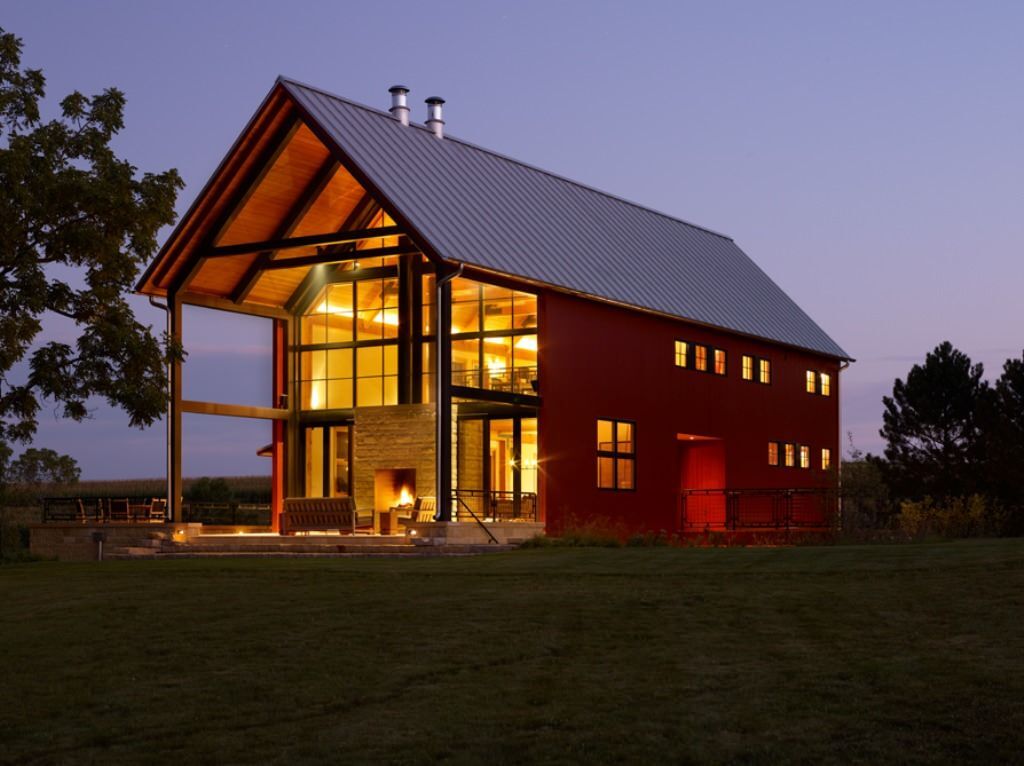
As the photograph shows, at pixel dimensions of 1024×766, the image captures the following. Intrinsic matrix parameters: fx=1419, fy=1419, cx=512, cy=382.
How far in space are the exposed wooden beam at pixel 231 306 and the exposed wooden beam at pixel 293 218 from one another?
0.22 meters

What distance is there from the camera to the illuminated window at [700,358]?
35.7 metres

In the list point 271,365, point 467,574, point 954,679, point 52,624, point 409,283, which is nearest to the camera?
point 954,679

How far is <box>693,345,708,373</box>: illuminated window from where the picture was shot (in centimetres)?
3566

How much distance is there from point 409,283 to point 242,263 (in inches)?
156

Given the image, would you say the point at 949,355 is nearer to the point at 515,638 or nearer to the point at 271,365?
the point at 271,365

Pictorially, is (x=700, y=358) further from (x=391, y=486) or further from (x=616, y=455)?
(x=391, y=486)

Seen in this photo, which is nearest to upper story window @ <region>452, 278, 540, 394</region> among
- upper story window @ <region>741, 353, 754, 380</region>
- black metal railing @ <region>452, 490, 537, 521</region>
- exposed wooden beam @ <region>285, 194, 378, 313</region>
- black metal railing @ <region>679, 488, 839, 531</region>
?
black metal railing @ <region>452, 490, 537, 521</region>

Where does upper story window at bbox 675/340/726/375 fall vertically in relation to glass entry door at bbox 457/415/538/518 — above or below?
above

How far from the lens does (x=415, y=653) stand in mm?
12938

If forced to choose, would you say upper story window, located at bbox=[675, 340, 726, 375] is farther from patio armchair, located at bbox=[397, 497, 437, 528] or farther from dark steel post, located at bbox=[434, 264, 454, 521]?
dark steel post, located at bbox=[434, 264, 454, 521]

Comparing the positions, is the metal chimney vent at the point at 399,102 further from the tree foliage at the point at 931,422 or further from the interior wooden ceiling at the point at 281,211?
the tree foliage at the point at 931,422

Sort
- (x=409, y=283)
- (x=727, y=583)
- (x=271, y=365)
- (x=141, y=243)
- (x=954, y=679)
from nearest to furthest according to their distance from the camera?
(x=954, y=679), (x=727, y=583), (x=141, y=243), (x=409, y=283), (x=271, y=365)

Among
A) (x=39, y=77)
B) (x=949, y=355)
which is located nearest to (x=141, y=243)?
(x=39, y=77)

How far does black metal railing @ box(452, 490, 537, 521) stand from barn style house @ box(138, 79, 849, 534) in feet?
0.14
